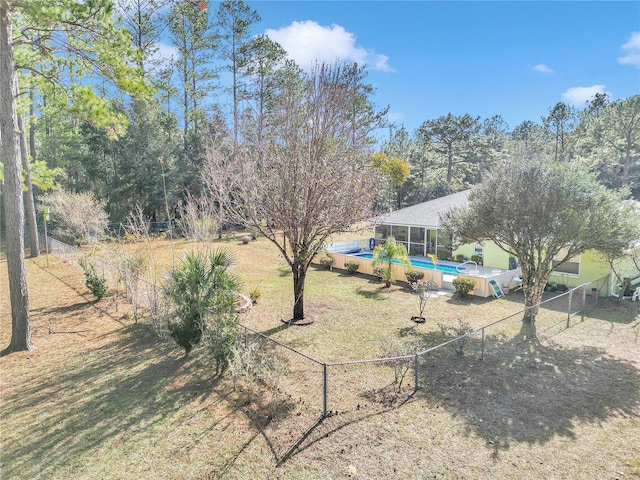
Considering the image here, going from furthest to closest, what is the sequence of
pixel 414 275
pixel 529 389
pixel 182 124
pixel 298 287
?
pixel 182 124, pixel 414 275, pixel 298 287, pixel 529 389

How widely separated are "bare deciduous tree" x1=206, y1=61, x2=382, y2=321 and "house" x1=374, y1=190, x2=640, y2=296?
10.0 feet

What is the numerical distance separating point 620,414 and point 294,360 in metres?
6.34

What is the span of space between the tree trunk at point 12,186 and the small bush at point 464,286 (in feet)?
44.8

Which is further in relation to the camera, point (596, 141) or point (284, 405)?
point (596, 141)

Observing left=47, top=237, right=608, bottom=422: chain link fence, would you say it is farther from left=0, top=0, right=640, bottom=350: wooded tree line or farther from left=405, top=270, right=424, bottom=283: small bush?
left=405, top=270, right=424, bottom=283: small bush

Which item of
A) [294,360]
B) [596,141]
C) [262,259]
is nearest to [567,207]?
[294,360]

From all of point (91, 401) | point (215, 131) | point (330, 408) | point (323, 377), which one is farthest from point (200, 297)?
point (215, 131)

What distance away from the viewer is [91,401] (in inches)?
259

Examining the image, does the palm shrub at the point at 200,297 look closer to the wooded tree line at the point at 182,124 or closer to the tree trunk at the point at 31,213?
the tree trunk at the point at 31,213

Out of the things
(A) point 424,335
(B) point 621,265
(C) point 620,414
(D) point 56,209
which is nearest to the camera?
(C) point 620,414

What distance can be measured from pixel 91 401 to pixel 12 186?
5260 mm

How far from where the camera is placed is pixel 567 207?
30.7ft

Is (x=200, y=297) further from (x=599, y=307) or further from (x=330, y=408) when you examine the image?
(x=599, y=307)

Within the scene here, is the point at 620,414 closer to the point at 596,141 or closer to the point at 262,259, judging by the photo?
the point at 262,259
